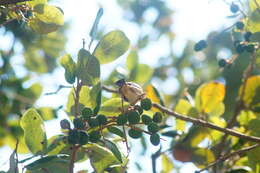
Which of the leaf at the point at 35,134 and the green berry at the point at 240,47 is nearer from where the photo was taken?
the leaf at the point at 35,134

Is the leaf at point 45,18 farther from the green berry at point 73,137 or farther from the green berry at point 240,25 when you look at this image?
the green berry at point 240,25

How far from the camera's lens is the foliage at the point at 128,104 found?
133 centimetres

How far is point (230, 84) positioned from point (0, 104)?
1.14m

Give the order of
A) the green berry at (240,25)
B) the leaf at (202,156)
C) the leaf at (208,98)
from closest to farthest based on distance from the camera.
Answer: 1. the green berry at (240,25)
2. the leaf at (202,156)
3. the leaf at (208,98)

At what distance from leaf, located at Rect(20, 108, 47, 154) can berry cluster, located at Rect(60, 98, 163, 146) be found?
0.12m

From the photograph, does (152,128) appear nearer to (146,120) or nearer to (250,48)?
(146,120)

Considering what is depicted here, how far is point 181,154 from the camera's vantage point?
2004mm

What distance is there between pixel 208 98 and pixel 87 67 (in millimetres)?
844

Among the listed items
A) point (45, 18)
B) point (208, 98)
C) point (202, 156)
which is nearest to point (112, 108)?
point (45, 18)

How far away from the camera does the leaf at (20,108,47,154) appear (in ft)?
4.47

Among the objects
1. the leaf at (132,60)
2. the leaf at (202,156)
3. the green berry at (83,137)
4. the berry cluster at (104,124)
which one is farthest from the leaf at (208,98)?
the green berry at (83,137)

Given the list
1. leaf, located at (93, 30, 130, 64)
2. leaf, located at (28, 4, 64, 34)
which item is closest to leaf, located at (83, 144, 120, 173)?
leaf, located at (93, 30, 130, 64)

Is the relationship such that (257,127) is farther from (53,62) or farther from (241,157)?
(53,62)

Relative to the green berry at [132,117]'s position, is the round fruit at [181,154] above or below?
below
